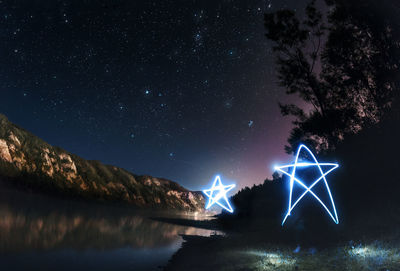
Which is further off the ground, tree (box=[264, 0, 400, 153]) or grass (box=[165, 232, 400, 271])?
tree (box=[264, 0, 400, 153])

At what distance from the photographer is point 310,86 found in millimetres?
32094

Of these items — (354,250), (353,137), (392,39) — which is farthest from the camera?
(353,137)

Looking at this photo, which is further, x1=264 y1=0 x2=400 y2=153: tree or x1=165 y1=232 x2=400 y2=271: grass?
x1=264 y1=0 x2=400 y2=153: tree

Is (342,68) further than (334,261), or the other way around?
(342,68)

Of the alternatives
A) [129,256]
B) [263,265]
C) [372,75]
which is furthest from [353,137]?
[129,256]

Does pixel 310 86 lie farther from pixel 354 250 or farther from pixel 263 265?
pixel 263 265

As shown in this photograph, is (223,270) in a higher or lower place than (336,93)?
lower

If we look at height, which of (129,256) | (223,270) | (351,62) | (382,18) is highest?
(382,18)

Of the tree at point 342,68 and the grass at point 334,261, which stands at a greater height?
the tree at point 342,68

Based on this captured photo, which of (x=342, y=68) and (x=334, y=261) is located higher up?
(x=342, y=68)

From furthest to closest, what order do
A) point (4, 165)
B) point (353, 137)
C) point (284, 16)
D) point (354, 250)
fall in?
point (4, 165) → point (284, 16) → point (353, 137) → point (354, 250)

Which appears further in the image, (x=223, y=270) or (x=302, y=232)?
(x=302, y=232)

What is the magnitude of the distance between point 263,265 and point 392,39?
954 inches

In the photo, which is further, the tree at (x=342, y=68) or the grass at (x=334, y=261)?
the tree at (x=342, y=68)
